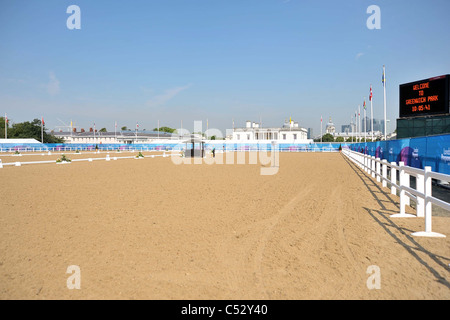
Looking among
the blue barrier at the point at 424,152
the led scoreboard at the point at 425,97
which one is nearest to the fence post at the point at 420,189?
the blue barrier at the point at 424,152

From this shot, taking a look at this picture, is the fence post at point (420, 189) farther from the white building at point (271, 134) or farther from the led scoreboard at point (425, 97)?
the white building at point (271, 134)

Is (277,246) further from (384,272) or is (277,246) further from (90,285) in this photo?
(90,285)

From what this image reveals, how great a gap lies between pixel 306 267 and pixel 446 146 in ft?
33.5

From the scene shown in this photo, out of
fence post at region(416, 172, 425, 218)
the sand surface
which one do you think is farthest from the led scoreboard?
fence post at region(416, 172, 425, 218)

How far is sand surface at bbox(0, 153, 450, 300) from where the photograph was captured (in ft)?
12.5

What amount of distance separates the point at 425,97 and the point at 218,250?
26.0 metres

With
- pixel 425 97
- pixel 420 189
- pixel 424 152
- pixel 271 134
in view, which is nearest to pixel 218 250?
pixel 420 189

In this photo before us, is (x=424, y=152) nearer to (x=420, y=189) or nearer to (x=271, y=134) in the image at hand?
(x=420, y=189)

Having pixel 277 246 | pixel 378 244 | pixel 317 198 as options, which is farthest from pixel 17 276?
pixel 317 198

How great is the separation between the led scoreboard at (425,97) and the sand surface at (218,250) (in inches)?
731

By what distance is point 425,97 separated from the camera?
2461cm

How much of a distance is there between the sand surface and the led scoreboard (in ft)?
60.9

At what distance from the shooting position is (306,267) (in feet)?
14.6
